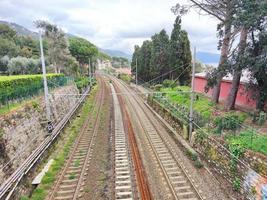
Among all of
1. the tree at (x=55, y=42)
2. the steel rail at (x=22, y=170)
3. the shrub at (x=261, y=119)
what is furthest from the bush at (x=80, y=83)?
the shrub at (x=261, y=119)

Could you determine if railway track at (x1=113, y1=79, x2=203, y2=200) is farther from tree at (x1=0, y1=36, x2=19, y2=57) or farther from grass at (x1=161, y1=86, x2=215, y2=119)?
tree at (x1=0, y1=36, x2=19, y2=57)

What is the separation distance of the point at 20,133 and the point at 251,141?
46.5 ft

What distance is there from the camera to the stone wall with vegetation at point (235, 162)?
38.1ft

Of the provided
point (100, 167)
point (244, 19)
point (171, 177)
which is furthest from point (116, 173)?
point (244, 19)

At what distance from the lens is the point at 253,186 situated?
1158 centimetres

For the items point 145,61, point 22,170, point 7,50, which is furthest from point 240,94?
point 7,50

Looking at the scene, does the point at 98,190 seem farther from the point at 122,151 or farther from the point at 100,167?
the point at 122,151

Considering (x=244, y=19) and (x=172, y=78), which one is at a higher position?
(x=244, y=19)

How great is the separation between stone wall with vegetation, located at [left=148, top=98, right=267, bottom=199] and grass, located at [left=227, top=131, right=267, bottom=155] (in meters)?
0.35

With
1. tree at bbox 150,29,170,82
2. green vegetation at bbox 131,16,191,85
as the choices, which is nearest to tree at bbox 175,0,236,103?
green vegetation at bbox 131,16,191,85

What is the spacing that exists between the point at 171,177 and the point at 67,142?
9928 mm

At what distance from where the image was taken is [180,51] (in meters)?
39.2

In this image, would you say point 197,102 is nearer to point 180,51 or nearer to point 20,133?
point 180,51

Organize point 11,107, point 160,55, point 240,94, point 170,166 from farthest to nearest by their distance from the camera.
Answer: point 160,55 < point 240,94 < point 11,107 < point 170,166
